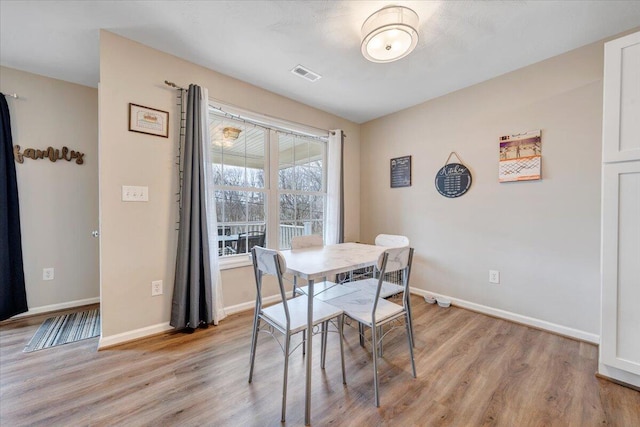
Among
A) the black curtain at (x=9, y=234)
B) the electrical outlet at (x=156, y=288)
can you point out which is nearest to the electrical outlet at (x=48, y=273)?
the black curtain at (x=9, y=234)

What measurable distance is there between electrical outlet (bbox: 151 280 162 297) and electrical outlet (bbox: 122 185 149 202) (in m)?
0.72

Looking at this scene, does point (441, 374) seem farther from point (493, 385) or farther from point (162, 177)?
point (162, 177)

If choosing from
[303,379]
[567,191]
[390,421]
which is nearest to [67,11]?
[303,379]

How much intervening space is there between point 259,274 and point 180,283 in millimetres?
1070

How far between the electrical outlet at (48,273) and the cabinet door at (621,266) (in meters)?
4.78

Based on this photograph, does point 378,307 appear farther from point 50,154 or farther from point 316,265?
point 50,154

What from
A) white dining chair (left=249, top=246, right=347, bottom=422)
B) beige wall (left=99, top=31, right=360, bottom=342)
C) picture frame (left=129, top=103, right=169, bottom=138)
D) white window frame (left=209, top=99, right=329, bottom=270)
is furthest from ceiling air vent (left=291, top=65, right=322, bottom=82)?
white dining chair (left=249, top=246, right=347, bottom=422)

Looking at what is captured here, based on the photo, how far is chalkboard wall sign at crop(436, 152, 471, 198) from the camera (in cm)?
281

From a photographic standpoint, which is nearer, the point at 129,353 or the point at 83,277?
the point at 129,353

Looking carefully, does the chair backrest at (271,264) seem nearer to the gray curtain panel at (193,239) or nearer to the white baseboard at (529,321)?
the gray curtain panel at (193,239)

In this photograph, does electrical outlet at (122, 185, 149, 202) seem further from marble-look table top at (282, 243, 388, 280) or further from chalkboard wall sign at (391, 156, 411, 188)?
chalkboard wall sign at (391, 156, 411, 188)

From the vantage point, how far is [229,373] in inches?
66.9

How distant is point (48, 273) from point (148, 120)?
6.74 ft

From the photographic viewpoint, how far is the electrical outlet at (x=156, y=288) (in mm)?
2202
